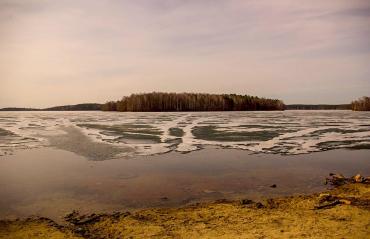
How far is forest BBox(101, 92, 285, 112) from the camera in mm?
57156

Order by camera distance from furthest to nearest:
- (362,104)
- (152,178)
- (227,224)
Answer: (362,104), (152,178), (227,224)

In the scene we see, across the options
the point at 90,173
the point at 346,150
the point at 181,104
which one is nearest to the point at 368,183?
the point at 346,150

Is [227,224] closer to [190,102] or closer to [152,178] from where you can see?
[152,178]

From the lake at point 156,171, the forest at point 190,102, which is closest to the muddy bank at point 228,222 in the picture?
the lake at point 156,171

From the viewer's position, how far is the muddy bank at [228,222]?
3711mm

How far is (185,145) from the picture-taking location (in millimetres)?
11203

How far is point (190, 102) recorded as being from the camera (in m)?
60.2

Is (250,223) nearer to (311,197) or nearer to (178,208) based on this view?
(178,208)

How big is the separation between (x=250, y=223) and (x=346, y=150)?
24.0 feet

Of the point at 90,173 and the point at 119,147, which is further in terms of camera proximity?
the point at 119,147

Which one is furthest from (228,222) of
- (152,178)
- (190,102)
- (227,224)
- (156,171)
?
(190,102)

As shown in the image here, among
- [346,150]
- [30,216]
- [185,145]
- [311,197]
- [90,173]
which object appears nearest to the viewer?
[30,216]

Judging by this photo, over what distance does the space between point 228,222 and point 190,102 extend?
56247 mm

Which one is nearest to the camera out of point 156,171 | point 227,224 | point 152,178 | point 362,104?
point 227,224
